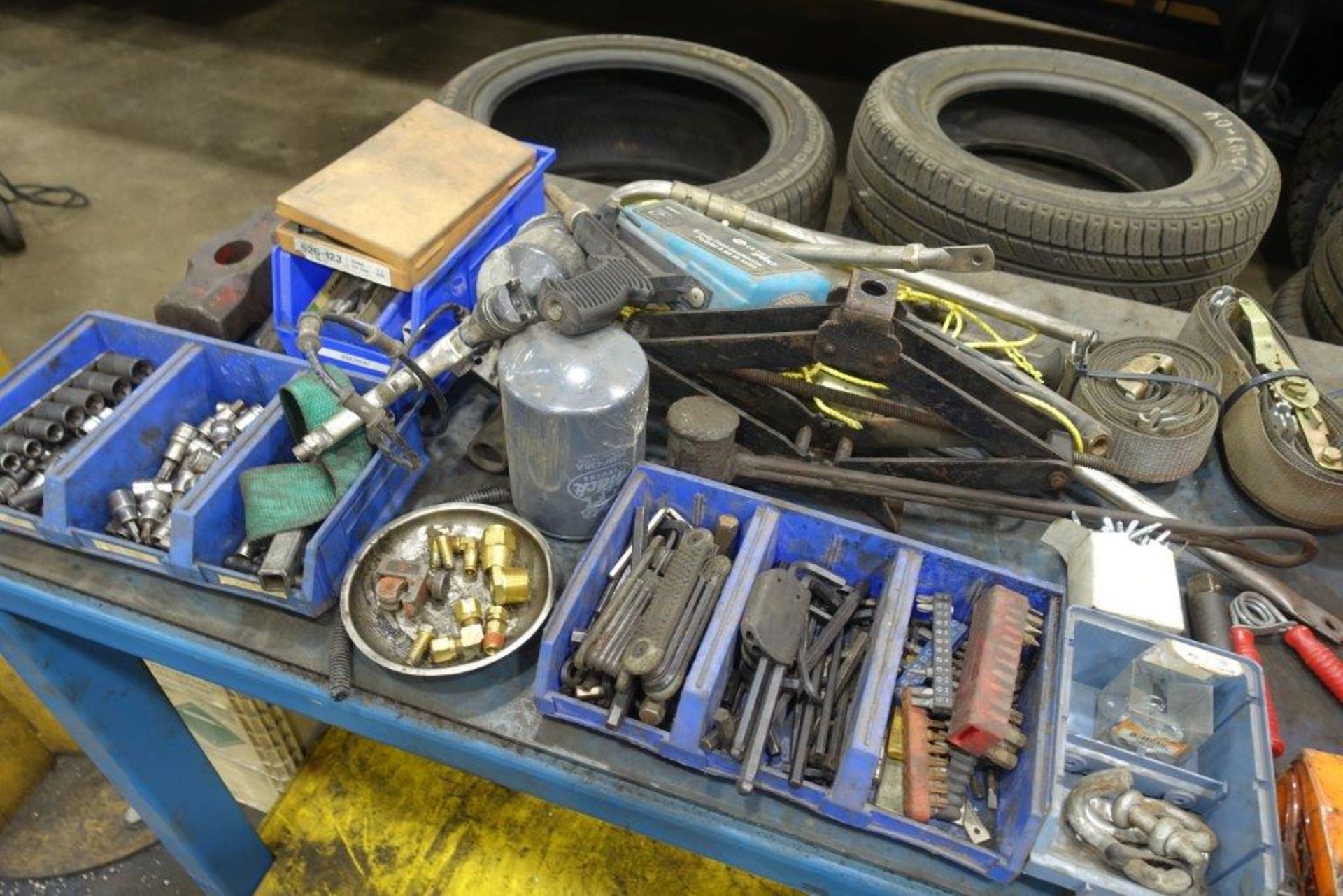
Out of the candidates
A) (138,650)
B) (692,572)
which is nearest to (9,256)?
(138,650)

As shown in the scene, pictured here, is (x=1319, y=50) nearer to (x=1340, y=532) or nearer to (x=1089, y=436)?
(x=1340, y=532)

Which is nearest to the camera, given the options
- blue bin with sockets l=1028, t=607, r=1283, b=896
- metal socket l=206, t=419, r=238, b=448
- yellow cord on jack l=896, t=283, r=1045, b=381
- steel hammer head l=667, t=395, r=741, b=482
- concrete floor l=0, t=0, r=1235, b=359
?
blue bin with sockets l=1028, t=607, r=1283, b=896

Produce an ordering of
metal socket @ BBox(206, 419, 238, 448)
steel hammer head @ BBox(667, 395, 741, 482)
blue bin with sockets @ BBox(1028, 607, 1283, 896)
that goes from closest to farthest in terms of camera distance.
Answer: blue bin with sockets @ BBox(1028, 607, 1283, 896) → steel hammer head @ BBox(667, 395, 741, 482) → metal socket @ BBox(206, 419, 238, 448)

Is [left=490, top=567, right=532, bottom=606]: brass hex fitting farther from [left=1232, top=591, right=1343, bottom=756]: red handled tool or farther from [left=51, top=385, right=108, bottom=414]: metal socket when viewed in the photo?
[left=1232, top=591, right=1343, bottom=756]: red handled tool

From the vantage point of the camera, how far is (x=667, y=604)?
0.92 m

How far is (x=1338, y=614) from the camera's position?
3.51 ft

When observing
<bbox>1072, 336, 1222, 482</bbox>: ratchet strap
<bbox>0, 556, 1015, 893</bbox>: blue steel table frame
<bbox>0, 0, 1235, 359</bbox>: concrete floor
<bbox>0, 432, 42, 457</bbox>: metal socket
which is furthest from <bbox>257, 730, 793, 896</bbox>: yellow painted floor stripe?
<bbox>0, 0, 1235, 359</bbox>: concrete floor

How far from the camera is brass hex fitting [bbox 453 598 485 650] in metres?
0.93

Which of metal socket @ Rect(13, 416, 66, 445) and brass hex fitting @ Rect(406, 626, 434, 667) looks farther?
metal socket @ Rect(13, 416, 66, 445)

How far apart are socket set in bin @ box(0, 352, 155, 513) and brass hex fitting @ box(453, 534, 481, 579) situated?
48 centimetres

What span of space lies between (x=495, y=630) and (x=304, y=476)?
1.00 feet

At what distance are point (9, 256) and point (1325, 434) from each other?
11.5 ft

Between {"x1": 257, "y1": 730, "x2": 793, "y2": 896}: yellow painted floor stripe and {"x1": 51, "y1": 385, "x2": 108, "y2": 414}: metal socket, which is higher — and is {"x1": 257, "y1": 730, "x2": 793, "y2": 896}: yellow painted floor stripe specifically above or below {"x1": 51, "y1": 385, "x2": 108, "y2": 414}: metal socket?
below

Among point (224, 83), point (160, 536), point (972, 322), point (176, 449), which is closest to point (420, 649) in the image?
point (160, 536)
